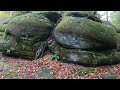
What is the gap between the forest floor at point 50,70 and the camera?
9.43 metres

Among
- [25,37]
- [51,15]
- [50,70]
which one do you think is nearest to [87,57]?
[50,70]

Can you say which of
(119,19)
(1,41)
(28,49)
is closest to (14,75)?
(28,49)

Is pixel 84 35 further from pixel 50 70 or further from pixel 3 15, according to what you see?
pixel 3 15

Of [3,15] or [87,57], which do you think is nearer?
[87,57]

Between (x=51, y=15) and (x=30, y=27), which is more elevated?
(x=51, y=15)

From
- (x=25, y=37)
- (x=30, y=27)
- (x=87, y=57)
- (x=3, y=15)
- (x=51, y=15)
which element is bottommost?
(x=3, y=15)

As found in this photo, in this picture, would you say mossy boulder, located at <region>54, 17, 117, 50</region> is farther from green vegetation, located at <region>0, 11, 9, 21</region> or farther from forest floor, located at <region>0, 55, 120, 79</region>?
green vegetation, located at <region>0, 11, 9, 21</region>

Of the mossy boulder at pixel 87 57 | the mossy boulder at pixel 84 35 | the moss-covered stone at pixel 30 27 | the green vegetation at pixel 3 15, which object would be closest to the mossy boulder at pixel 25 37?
the moss-covered stone at pixel 30 27

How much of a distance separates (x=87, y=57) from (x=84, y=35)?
1.24 meters

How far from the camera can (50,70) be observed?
9.88 m

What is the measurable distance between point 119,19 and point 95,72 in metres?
14.5

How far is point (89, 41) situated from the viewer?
10.8 metres

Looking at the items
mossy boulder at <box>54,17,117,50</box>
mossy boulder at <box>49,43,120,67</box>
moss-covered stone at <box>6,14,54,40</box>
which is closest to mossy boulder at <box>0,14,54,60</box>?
moss-covered stone at <box>6,14,54,40</box>
